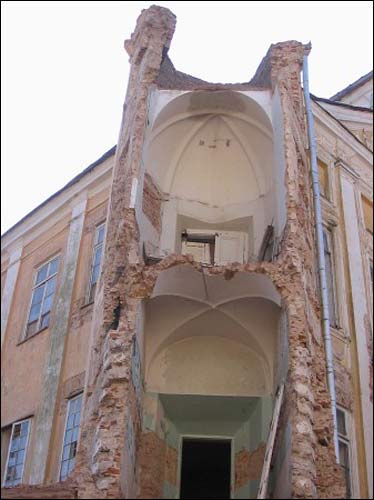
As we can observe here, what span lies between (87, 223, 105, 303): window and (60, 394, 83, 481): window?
2.21m

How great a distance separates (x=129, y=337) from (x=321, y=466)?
3.44 metres

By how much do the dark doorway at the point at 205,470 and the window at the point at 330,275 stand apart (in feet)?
10.5

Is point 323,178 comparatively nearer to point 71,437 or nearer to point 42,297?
point 42,297

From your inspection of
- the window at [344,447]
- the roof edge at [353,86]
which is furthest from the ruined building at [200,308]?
the roof edge at [353,86]

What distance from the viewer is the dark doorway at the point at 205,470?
1447 centimetres

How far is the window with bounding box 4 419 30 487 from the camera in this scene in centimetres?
1442

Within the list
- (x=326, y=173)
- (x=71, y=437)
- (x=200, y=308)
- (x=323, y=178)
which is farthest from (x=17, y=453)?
(x=326, y=173)

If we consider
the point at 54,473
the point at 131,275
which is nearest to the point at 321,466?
the point at 131,275

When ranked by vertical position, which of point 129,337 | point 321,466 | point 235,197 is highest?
point 235,197

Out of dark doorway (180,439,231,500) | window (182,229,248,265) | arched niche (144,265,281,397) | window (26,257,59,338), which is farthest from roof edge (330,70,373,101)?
dark doorway (180,439,231,500)

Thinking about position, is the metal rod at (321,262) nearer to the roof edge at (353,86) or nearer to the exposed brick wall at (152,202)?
the exposed brick wall at (152,202)

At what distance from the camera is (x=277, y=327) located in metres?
13.0

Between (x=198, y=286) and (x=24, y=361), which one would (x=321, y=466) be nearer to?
(x=198, y=286)

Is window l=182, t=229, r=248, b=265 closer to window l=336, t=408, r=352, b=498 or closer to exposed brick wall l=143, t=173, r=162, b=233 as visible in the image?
exposed brick wall l=143, t=173, r=162, b=233
